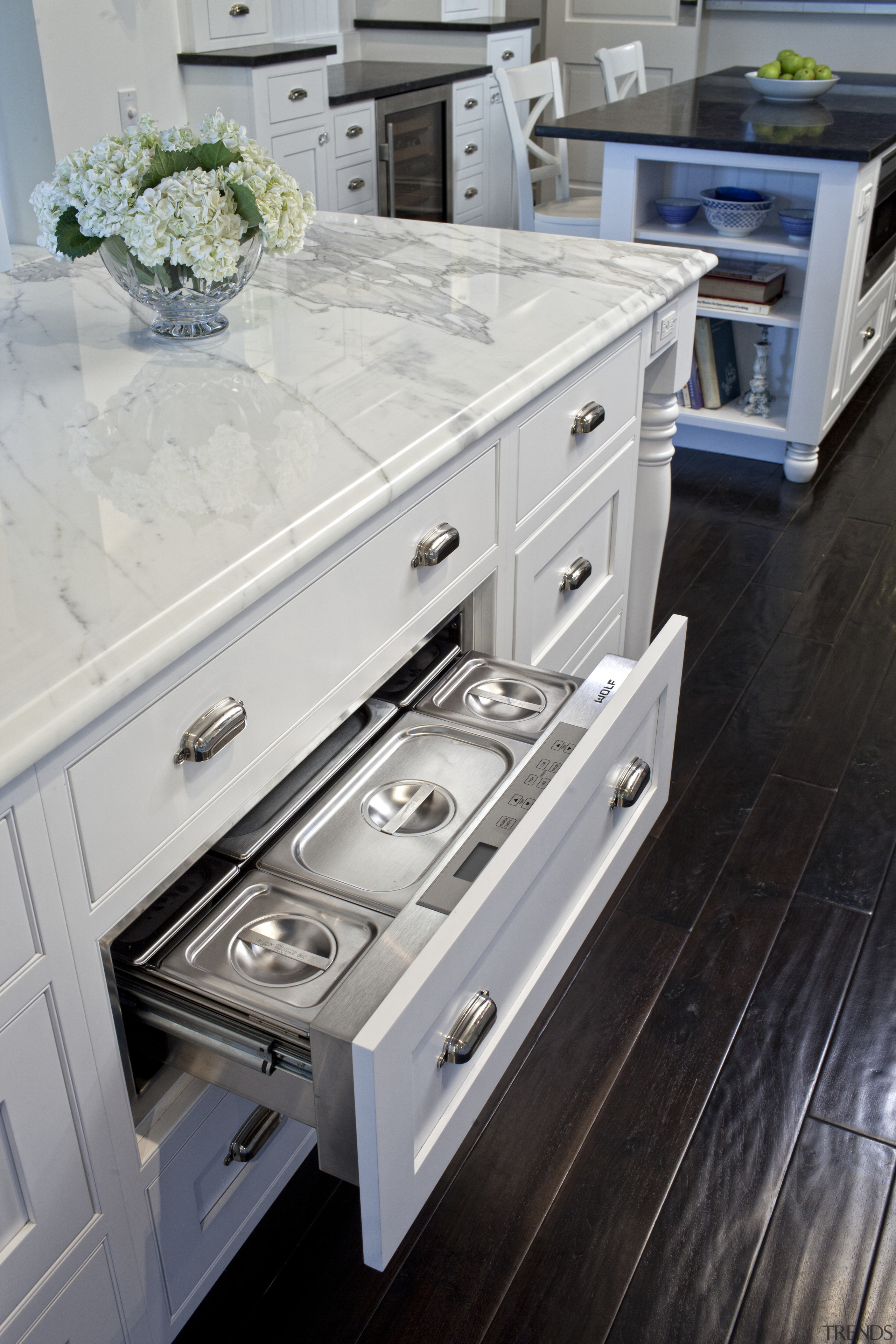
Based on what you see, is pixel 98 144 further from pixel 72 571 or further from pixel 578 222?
pixel 578 222

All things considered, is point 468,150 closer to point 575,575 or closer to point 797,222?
point 797,222

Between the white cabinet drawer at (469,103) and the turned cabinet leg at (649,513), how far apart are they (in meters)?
3.43

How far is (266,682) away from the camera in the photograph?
3.19 ft

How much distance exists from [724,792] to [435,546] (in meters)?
1.05

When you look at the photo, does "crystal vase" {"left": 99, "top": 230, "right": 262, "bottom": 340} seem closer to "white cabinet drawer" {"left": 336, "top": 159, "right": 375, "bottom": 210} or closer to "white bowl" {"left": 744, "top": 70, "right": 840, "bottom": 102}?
"white bowl" {"left": 744, "top": 70, "right": 840, "bottom": 102}

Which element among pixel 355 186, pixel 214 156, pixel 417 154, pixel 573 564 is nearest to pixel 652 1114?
pixel 573 564

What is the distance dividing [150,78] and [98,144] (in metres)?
2.37

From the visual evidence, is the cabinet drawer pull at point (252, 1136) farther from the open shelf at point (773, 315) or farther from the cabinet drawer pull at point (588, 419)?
the open shelf at point (773, 315)

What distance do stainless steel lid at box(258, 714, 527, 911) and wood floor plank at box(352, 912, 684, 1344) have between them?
1.74 ft

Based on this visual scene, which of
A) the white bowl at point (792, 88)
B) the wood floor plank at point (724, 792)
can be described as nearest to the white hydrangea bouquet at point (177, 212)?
the wood floor plank at point (724, 792)

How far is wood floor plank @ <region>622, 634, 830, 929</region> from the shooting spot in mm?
1806

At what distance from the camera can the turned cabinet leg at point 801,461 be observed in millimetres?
3240

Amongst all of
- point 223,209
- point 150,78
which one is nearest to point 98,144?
point 223,209

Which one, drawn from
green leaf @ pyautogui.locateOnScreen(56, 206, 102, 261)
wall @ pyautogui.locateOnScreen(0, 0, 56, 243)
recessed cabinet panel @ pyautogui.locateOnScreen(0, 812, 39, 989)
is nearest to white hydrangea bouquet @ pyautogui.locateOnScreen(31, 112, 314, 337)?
green leaf @ pyautogui.locateOnScreen(56, 206, 102, 261)
